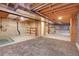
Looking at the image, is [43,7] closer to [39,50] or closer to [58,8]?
[58,8]

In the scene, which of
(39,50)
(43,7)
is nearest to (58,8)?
(43,7)

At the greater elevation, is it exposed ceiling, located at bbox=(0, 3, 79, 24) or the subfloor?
exposed ceiling, located at bbox=(0, 3, 79, 24)

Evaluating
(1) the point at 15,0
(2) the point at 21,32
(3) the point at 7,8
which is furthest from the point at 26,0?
(2) the point at 21,32

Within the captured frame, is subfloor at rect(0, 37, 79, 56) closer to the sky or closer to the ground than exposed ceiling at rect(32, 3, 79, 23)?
closer to the ground

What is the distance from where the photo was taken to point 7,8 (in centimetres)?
190

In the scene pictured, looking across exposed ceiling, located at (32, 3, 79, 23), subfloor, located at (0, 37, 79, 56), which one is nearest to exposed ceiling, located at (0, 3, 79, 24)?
exposed ceiling, located at (32, 3, 79, 23)

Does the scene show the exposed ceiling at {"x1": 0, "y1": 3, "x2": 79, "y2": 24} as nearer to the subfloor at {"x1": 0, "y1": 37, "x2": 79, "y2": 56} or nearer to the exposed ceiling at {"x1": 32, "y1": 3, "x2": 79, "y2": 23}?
the exposed ceiling at {"x1": 32, "y1": 3, "x2": 79, "y2": 23}

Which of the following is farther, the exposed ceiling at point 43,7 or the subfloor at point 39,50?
the subfloor at point 39,50

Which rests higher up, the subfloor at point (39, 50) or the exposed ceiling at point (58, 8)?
the exposed ceiling at point (58, 8)

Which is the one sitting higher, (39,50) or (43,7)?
(43,7)

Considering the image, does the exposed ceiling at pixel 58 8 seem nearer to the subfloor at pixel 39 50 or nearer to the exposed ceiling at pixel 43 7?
the exposed ceiling at pixel 43 7

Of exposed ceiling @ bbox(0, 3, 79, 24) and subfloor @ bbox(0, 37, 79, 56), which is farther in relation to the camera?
subfloor @ bbox(0, 37, 79, 56)

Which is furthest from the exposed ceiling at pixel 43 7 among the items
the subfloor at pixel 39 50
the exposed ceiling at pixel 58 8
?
the subfloor at pixel 39 50

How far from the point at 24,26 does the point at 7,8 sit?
13.6 feet
